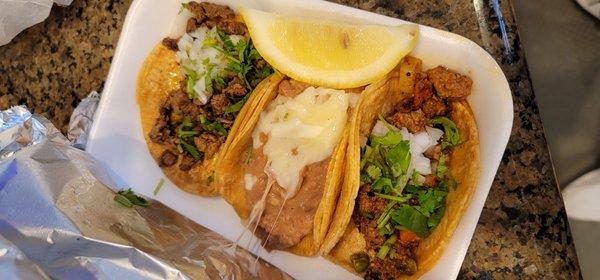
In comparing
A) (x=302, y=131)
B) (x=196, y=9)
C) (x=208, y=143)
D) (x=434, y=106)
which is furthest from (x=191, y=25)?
(x=434, y=106)

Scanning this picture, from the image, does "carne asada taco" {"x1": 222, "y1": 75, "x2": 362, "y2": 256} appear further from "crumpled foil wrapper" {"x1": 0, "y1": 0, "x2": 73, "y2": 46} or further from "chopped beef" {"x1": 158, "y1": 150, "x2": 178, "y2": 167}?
"crumpled foil wrapper" {"x1": 0, "y1": 0, "x2": 73, "y2": 46}

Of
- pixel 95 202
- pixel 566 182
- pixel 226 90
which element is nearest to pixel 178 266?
pixel 95 202

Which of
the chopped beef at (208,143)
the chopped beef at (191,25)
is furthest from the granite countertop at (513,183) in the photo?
the chopped beef at (208,143)

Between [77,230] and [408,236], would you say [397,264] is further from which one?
[77,230]

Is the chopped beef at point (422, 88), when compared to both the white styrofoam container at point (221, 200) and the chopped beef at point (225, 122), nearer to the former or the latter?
the white styrofoam container at point (221, 200)

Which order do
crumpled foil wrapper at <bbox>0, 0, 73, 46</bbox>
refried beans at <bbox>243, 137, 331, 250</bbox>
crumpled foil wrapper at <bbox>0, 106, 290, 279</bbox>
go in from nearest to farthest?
1. crumpled foil wrapper at <bbox>0, 106, 290, 279</bbox>
2. refried beans at <bbox>243, 137, 331, 250</bbox>
3. crumpled foil wrapper at <bbox>0, 0, 73, 46</bbox>

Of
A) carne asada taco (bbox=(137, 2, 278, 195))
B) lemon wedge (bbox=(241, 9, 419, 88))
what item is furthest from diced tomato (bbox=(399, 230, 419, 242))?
carne asada taco (bbox=(137, 2, 278, 195))
